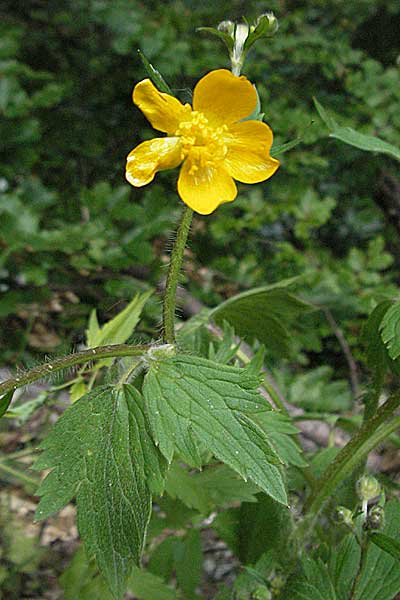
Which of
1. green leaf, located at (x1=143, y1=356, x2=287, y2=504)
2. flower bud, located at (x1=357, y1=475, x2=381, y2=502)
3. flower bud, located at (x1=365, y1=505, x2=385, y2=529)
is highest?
green leaf, located at (x1=143, y1=356, x2=287, y2=504)

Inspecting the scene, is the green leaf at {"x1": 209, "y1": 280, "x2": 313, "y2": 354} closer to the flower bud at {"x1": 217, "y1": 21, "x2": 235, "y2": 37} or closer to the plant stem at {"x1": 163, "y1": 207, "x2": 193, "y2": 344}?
the plant stem at {"x1": 163, "y1": 207, "x2": 193, "y2": 344}

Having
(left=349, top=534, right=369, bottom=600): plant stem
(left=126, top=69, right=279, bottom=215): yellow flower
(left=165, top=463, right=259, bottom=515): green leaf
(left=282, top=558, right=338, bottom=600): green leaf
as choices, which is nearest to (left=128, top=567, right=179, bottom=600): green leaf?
(left=165, top=463, right=259, bottom=515): green leaf

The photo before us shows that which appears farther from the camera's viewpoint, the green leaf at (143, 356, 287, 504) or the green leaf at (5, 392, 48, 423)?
the green leaf at (5, 392, 48, 423)

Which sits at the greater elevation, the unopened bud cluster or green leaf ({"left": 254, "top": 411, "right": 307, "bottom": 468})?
the unopened bud cluster

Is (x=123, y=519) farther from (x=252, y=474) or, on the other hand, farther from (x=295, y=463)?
(x=295, y=463)

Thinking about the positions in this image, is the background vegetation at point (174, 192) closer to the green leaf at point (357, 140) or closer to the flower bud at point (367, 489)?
the green leaf at point (357, 140)

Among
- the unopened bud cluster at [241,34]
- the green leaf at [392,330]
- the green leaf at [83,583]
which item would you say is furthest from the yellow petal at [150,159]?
the green leaf at [83,583]
